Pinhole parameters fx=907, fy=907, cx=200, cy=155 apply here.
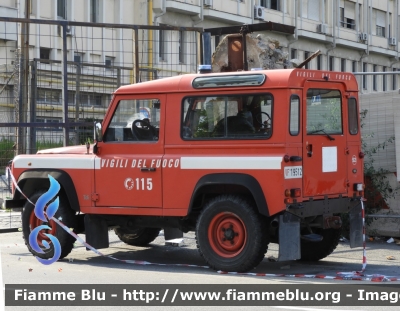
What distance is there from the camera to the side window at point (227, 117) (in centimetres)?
1046

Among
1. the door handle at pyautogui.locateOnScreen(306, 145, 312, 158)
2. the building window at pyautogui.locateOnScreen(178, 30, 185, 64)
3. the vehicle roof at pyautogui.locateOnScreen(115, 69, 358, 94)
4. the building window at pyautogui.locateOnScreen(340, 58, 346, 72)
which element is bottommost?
the door handle at pyautogui.locateOnScreen(306, 145, 312, 158)

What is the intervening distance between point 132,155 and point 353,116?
284 cm

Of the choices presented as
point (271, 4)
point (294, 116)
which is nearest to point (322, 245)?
point (294, 116)

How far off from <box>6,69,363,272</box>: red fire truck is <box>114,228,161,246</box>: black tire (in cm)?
134

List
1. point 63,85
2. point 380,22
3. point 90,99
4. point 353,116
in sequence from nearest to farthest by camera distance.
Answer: point 353,116 < point 63,85 < point 90,99 < point 380,22

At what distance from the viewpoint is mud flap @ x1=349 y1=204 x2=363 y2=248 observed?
1134cm

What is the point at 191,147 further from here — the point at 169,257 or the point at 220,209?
the point at 169,257

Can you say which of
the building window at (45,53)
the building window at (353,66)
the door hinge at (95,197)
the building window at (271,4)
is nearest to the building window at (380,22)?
the building window at (353,66)

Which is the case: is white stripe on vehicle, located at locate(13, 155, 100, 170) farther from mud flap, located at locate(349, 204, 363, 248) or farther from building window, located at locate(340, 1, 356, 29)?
building window, located at locate(340, 1, 356, 29)

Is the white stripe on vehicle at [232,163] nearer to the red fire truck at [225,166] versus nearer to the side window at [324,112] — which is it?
the red fire truck at [225,166]

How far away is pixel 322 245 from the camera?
11727 mm

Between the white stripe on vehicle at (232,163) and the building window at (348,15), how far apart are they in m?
40.3

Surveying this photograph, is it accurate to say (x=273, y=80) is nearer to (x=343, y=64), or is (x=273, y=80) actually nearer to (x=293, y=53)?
(x=293, y=53)

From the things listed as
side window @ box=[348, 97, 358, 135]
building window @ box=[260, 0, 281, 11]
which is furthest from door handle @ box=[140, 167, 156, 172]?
building window @ box=[260, 0, 281, 11]
